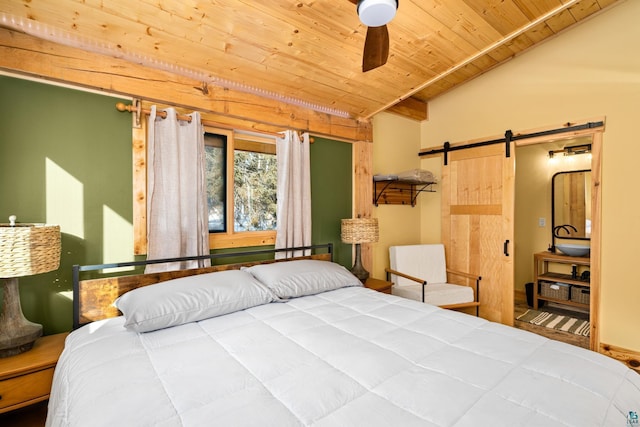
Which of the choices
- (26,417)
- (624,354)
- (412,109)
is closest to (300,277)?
(26,417)

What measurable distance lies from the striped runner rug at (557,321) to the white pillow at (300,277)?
2751 mm

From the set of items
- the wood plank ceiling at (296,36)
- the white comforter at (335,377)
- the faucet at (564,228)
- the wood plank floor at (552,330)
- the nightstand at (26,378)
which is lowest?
the wood plank floor at (552,330)

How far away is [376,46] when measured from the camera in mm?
1766

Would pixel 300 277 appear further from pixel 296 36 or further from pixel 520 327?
pixel 520 327

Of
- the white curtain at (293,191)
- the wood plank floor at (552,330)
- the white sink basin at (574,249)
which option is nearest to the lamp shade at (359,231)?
the white curtain at (293,191)

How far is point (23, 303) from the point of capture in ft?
6.11

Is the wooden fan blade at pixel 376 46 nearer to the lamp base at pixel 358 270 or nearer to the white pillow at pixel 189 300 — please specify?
the white pillow at pixel 189 300

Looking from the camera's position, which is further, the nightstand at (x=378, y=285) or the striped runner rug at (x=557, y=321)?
the striped runner rug at (x=557, y=321)

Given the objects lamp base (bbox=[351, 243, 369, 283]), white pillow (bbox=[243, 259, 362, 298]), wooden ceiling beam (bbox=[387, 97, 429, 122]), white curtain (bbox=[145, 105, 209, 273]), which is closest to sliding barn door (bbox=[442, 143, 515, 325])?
wooden ceiling beam (bbox=[387, 97, 429, 122])

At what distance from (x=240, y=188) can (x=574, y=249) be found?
416cm

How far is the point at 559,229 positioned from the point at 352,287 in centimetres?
361

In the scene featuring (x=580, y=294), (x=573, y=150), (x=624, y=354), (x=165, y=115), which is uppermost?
(x=573, y=150)

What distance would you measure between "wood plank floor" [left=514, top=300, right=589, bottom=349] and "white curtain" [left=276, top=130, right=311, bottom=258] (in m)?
2.86

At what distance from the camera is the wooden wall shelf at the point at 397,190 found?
372cm
